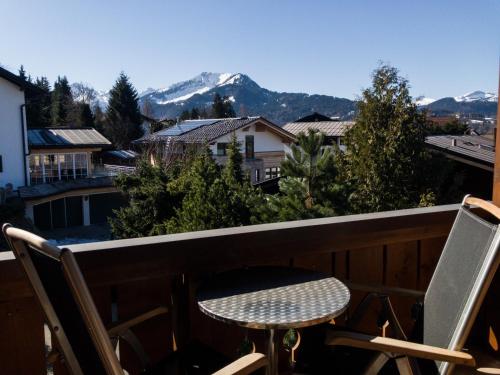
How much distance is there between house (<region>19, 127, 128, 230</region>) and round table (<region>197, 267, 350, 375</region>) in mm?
21775

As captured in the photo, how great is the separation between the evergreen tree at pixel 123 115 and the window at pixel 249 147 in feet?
54.4

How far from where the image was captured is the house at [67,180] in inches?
904

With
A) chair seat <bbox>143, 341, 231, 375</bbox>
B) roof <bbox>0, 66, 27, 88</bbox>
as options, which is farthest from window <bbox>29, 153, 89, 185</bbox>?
chair seat <bbox>143, 341, 231, 375</bbox>

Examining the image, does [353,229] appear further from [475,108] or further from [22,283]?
[475,108]

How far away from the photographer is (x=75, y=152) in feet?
80.4

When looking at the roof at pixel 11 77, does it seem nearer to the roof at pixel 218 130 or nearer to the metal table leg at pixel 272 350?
the roof at pixel 218 130

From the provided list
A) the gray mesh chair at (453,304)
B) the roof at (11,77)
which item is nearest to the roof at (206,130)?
the roof at (11,77)

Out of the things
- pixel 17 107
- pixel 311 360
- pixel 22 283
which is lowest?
pixel 311 360

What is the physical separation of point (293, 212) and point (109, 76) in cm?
3924

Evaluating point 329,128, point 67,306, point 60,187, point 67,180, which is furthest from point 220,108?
point 67,306

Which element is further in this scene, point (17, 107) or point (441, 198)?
point (17, 107)

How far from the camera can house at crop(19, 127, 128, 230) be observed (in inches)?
904

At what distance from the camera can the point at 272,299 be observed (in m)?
1.55

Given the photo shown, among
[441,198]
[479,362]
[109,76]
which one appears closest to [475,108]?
[109,76]
